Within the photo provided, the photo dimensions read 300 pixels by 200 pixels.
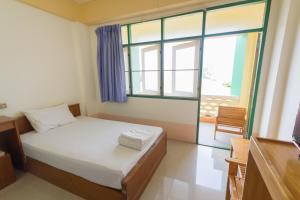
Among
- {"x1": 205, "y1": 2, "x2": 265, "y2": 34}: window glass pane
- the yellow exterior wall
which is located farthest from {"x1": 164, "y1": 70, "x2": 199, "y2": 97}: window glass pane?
the yellow exterior wall

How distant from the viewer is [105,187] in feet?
4.58

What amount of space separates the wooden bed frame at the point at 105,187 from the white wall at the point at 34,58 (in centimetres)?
108

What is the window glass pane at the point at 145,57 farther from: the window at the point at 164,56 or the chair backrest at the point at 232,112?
the chair backrest at the point at 232,112

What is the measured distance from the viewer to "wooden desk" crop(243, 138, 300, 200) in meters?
0.45

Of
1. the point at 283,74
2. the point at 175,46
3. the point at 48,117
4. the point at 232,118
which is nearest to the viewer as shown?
the point at 283,74

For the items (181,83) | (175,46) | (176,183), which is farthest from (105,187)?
(175,46)

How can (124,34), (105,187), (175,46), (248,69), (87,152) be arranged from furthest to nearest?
(248,69) → (124,34) → (175,46) → (87,152) → (105,187)

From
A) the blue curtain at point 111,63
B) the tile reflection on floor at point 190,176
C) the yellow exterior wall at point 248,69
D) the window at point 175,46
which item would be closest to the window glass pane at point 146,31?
the window at point 175,46

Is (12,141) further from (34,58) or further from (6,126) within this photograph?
(34,58)

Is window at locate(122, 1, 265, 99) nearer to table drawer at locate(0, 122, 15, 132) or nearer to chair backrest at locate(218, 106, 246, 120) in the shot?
chair backrest at locate(218, 106, 246, 120)

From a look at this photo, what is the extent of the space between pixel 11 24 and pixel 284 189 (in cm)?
333

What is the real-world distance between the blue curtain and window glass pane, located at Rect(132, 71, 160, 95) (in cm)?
28

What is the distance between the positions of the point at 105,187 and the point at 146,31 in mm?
2778

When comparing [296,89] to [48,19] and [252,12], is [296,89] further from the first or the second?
[48,19]
